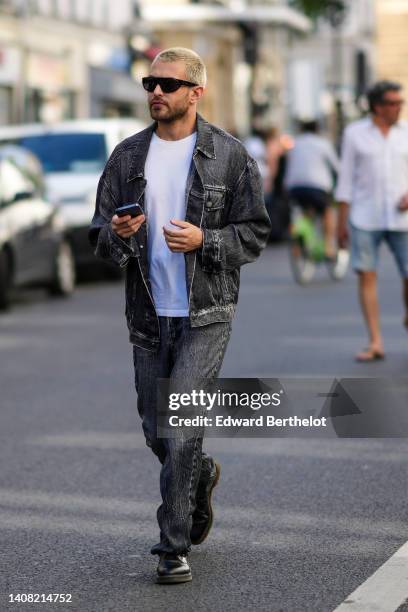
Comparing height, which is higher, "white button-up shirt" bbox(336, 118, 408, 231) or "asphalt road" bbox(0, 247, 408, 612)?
"white button-up shirt" bbox(336, 118, 408, 231)

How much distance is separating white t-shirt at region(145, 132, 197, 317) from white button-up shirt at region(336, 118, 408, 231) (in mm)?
6241

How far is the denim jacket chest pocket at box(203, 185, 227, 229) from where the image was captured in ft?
19.7

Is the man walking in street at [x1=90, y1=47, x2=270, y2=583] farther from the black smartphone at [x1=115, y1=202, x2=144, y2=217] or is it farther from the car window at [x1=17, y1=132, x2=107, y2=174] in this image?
the car window at [x1=17, y1=132, x2=107, y2=174]

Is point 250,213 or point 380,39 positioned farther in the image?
point 380,39

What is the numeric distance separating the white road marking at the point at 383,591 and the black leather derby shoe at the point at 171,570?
0.59 meters

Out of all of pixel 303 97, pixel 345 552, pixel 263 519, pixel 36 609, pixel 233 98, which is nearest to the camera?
pixel 36 609

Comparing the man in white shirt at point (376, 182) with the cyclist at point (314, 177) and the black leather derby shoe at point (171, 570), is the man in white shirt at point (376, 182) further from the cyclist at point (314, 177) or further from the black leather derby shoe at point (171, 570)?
the cyclist at point (314, 177)

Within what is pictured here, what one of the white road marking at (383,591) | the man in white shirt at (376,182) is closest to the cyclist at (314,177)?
the man in white shirt at (376,182)

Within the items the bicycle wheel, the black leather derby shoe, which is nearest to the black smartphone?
the black leather derby shoe

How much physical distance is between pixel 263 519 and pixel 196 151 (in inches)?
73.1

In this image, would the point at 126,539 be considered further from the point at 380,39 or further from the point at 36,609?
the point at 380,39

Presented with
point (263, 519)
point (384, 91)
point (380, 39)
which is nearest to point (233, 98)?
point (380, 39)

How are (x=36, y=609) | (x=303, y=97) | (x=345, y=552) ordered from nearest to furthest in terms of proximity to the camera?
(x=36, y=609) < (x=345, y=552) < (x=303, y=97)

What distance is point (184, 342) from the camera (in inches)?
239
